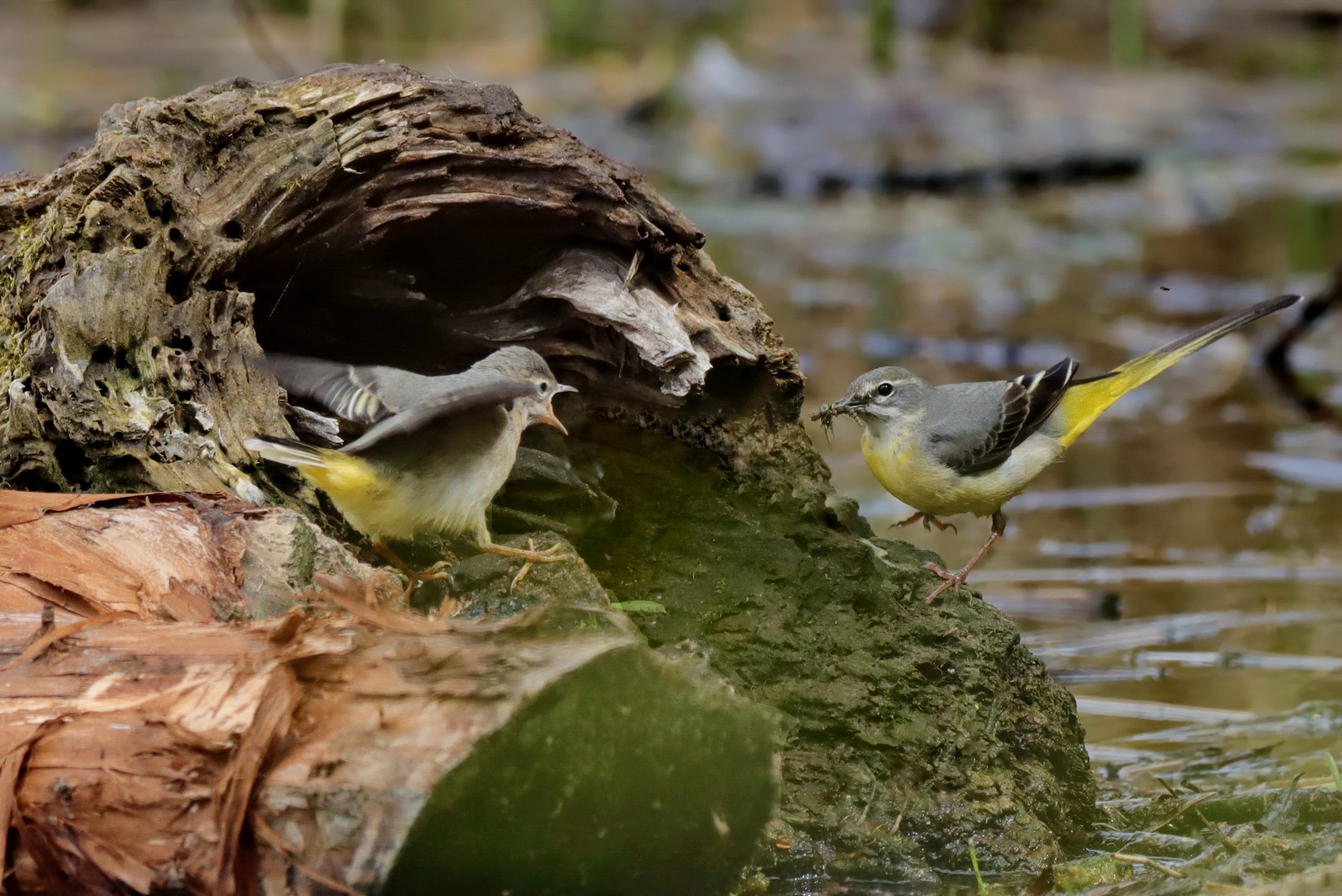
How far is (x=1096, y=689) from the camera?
589 centimetres

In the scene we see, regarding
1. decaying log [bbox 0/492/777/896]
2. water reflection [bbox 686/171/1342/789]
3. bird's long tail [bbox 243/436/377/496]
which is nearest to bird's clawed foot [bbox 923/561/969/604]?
water reflection [bbox 686/171/1342/789]

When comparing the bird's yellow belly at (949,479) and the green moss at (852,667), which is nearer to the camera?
the green moss at (852,667)

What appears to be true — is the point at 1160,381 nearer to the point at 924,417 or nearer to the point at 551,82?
the point at 924,417

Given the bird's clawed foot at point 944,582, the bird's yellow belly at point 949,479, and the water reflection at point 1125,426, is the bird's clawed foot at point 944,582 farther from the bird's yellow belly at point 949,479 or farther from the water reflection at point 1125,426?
the water reflection at point 1125,426

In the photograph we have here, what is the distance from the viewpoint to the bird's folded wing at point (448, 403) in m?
3.77

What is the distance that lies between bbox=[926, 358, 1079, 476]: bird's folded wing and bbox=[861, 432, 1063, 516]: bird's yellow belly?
0.04 m

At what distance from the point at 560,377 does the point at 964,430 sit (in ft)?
5.38

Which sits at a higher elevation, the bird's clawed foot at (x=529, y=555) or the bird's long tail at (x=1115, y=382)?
the bird's clawed foot at (x=529, y=555)

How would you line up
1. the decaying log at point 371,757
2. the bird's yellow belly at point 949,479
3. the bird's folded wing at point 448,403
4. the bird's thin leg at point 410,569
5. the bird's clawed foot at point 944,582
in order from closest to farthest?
the decaying log at point 371,757 → the bird's folded wing at point 448,403 → the bird's thin leg at point 410,569 → the bird's clawed foot at point 944,582 → the bird's yellow belly at point 949,479

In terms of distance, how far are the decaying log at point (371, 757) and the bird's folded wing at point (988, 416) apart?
266 cm

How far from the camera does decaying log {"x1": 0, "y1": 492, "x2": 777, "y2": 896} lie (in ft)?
9.27

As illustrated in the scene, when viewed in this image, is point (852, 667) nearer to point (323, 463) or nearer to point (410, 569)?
point (410, 569)

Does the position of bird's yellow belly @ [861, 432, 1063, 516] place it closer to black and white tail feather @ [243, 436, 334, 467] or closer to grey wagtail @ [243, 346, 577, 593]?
grey wagtail @ [243, 346, 577, 593]

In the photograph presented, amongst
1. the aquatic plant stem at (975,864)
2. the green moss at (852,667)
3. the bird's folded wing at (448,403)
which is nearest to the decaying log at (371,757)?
the bird's folded wing at (448,403)
